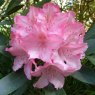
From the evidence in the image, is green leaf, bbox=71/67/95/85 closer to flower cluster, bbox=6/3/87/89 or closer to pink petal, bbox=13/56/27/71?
flower cluster, bbox=6/3/87/89

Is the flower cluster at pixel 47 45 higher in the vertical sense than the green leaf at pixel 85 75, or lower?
higher

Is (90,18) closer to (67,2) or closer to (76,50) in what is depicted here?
(67,2)

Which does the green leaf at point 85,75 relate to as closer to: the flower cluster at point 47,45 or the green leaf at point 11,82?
the flower cluster at point 47,45

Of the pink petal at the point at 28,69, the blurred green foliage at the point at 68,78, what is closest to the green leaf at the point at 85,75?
the blurred green foliage at the point at 68,78

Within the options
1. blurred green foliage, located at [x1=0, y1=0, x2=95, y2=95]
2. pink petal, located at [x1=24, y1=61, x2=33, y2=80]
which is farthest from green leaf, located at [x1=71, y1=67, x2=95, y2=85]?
pink petal, located at [x1=24, y1=61, x2=33, y2=80]

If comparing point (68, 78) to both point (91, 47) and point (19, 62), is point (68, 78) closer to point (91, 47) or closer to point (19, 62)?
point (91, 47)

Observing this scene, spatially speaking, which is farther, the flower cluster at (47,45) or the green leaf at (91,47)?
the green leaf at (91,47)
